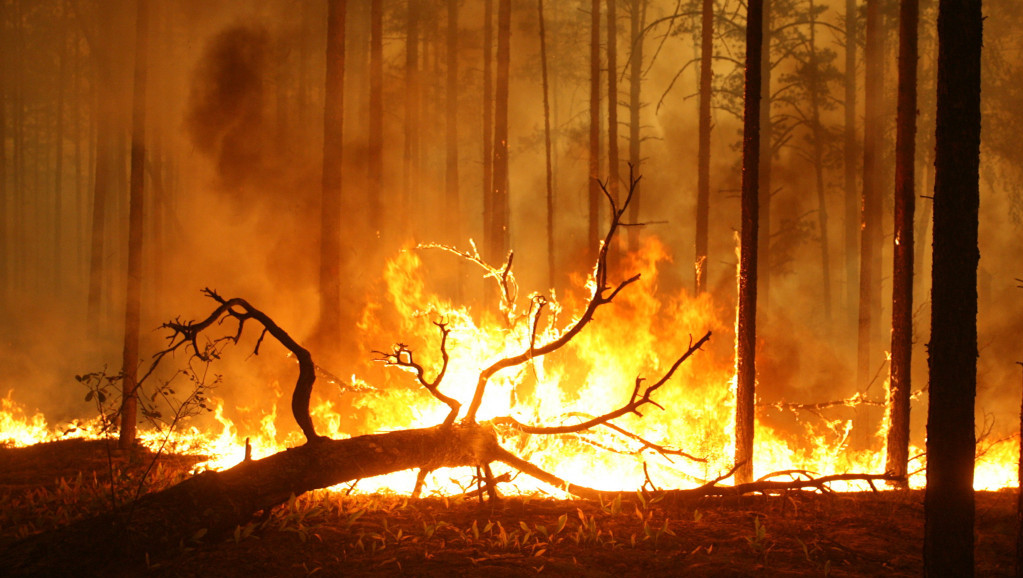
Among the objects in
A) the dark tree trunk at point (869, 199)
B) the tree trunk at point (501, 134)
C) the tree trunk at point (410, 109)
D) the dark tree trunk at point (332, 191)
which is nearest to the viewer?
the dark tree trunk at point (332, 191)

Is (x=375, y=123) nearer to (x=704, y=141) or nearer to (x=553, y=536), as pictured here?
(x=704, y=141)

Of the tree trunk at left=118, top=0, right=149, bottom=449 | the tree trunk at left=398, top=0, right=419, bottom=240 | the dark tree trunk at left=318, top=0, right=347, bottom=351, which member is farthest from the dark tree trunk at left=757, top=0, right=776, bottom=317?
the tree trunk at left=118, top=0, right=149, bottom=449

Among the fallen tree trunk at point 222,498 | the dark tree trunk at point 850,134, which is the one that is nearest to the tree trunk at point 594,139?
the dark tree trunk at point 850,134

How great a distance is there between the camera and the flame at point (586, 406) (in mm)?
9070

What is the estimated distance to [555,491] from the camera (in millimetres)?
7781

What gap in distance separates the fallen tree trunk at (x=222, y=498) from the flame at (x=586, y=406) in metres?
1.93

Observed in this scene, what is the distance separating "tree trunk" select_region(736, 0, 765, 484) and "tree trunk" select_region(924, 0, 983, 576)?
4.03 metres

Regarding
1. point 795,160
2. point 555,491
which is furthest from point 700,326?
point 795,160

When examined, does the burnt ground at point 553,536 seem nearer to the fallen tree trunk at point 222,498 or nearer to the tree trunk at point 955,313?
the fallen tree trunk at point 222,498

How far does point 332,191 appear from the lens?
41.4 feet

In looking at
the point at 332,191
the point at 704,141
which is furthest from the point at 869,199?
the point at 332,191

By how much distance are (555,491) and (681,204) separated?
2837cm

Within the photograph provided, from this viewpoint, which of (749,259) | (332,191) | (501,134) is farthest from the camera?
(501,134)

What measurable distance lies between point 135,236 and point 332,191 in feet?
11.0
